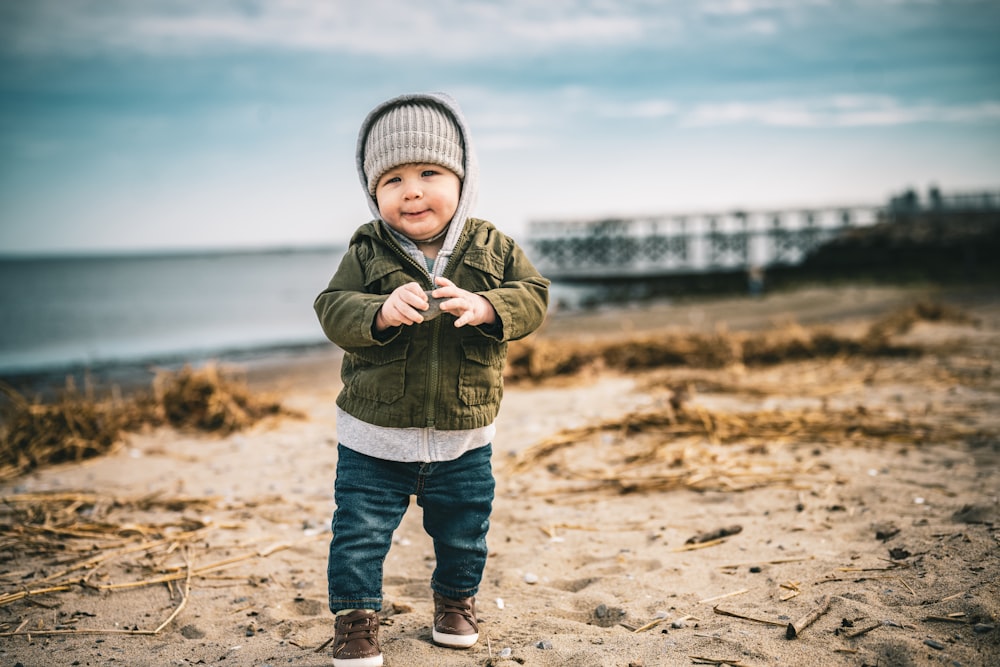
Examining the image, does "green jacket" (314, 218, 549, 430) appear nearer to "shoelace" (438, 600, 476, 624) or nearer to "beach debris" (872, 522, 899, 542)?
"shoelace" (438, 600, 476, 624)

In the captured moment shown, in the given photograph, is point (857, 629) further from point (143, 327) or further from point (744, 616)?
point (143, 327)

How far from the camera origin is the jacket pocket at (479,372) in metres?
2.36

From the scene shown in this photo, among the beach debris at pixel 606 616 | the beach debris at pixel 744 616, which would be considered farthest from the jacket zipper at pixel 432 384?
the beach debris at pixel 744 616

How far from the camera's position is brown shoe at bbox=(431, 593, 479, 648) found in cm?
233

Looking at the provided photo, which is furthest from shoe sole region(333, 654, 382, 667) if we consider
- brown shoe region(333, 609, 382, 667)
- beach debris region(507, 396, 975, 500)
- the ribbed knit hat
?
beach debris region(507, 396, 975, 500)

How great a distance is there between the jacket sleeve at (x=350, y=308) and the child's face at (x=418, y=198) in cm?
19

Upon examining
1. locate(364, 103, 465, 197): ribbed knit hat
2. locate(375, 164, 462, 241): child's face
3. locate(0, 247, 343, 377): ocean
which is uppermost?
locate(364, 103, 465, 197): ribbed knit hat

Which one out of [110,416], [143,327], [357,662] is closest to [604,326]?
[110,416]

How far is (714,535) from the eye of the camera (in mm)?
3201

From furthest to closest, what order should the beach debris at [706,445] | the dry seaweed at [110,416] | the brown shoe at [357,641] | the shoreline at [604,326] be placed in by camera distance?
the shoreline at [604,326], the dry seaweed at [110,416], the beach debris at [706,445], the brown shoe at [357,641]

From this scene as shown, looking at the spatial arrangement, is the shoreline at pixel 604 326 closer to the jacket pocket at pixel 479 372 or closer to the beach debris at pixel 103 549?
the beach debris at pixel 103 549

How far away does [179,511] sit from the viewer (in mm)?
3748

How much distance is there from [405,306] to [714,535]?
1.89 metres

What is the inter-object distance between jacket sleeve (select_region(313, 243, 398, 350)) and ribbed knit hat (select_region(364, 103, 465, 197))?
0.33m
